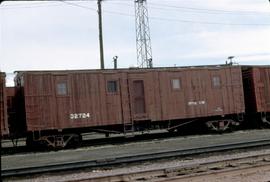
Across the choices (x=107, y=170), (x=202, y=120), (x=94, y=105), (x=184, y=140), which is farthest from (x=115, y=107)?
(x=107, y=170)

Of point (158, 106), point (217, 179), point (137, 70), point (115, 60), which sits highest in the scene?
point (115, 60)

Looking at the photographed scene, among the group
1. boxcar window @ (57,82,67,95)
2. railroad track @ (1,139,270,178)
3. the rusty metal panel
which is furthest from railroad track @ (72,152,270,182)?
the rusty metal panel

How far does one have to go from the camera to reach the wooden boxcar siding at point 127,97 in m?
19.1

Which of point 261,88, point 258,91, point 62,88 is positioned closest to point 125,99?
point 62,88

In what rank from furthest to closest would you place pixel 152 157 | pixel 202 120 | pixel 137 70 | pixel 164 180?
pixel 202 120 → pixel 137 70 → pixel 152 157 → pixel 164 180

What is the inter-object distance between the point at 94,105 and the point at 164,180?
36.3ft

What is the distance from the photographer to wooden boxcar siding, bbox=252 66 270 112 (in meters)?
24.0

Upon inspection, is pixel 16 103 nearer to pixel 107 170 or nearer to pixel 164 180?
pixel 107 170

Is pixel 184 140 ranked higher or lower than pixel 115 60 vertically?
lower

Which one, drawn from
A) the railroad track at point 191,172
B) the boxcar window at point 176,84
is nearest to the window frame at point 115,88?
the boxcar window at point 176,84

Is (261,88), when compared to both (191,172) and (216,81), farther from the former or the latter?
(191,172)

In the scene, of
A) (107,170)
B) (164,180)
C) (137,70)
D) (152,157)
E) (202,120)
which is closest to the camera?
(164,180)

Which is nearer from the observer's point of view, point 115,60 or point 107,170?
point 107,170

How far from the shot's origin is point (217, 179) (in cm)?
951
